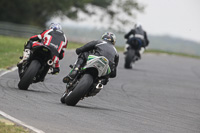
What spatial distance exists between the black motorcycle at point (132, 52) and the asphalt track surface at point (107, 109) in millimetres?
5197

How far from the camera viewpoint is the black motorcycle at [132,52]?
21938 mm

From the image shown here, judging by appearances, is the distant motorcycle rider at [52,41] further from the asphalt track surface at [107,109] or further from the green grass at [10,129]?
the green grass at [10,129]

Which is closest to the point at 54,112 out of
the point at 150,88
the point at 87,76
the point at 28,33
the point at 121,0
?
the point at 87,76

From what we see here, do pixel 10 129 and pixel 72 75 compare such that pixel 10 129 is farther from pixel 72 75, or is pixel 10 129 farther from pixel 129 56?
pixel 129 56

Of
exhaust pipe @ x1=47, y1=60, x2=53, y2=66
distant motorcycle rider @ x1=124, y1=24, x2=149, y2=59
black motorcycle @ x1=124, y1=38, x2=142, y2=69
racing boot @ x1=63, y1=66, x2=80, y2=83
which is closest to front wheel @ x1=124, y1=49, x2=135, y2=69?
black motorcycle @ x1=124, y1=38, x2=142, y2=69

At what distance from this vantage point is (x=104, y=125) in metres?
8.66

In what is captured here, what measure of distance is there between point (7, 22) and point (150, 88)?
125 ft

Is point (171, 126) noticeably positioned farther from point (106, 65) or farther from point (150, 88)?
point (150, 88)

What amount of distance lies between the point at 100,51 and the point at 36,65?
1475mm

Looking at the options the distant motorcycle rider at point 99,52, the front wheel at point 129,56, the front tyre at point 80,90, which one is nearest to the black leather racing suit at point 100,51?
the distant motorcycle rider at point 99,52

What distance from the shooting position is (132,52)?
21969 mm

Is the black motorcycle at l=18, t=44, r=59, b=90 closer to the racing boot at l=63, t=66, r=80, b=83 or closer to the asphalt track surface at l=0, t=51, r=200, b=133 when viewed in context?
the asphalt track surface at l=0, t=51, r=200, b=133

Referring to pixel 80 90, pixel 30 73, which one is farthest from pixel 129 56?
pixel 80 90

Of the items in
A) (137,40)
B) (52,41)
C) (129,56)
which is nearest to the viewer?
(52,41)
